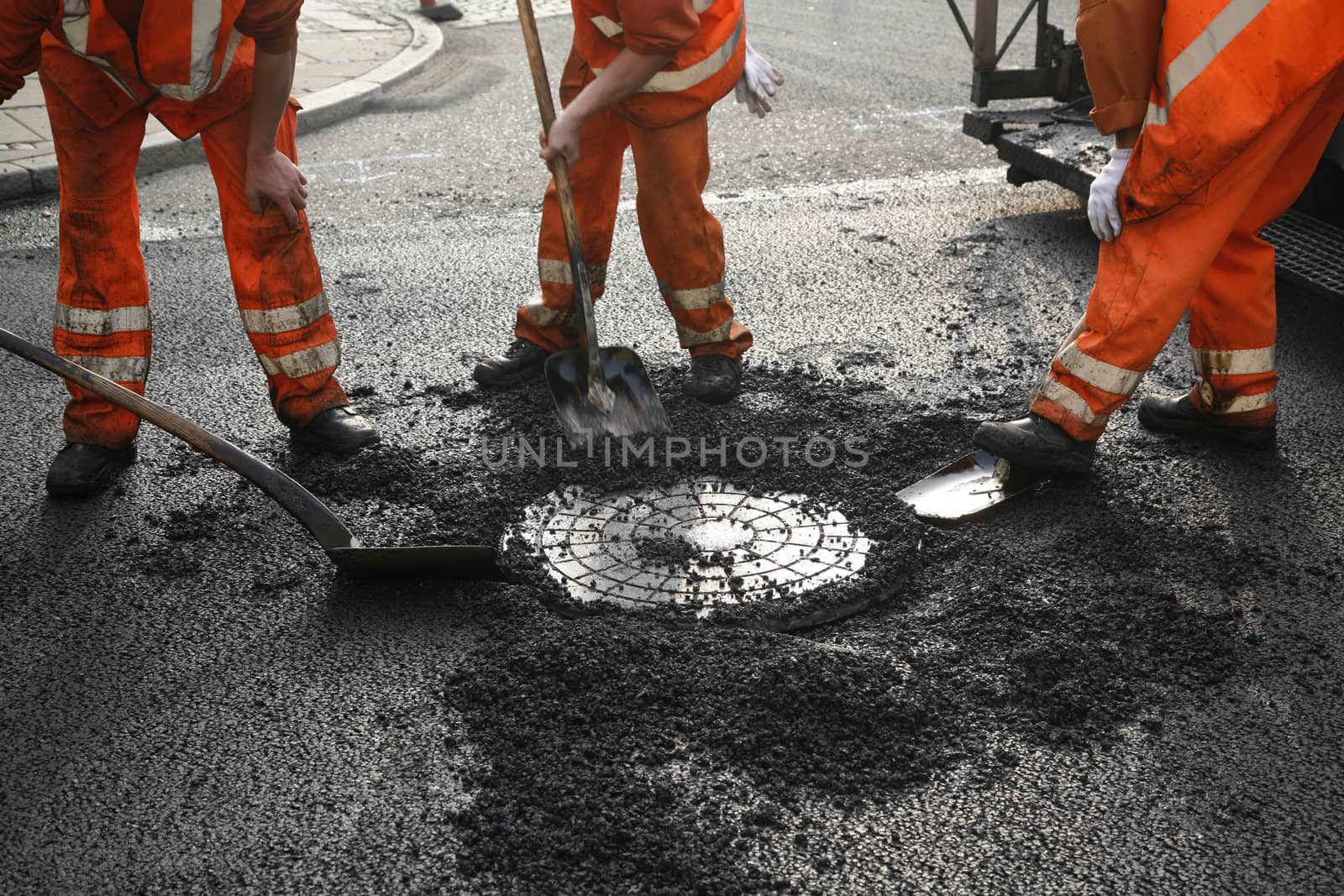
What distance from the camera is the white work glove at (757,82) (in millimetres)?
3709

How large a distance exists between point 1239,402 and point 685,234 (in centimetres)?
159

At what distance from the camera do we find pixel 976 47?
18.2 ft

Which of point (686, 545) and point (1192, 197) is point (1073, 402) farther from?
point (686, 545)

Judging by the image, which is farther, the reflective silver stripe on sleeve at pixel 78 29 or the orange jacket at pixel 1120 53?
the reflective silver stripe on sleeve at pixel 78 29

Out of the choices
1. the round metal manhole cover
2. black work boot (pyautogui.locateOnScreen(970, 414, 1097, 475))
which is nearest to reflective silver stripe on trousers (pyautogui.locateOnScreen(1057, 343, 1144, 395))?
black work boot (pyautogui.locateOnScreen(970, 414, 1097, 475))

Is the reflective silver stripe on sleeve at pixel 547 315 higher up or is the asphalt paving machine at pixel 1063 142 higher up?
the asphalt paving machine at pixel 1063 142

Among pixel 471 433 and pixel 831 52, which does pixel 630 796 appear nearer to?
pixel 471 433

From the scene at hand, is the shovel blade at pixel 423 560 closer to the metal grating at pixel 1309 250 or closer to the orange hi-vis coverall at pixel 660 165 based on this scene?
the orange hi-vis coverall at pixel 660 165

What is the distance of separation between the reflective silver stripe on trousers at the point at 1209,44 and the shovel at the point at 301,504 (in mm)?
1859

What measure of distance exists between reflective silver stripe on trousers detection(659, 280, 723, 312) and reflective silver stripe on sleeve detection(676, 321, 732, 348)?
0.07 metres

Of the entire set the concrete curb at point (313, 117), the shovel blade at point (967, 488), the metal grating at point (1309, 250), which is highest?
the metal grating at point (1309, 250)

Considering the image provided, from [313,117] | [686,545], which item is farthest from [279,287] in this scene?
[313,117]

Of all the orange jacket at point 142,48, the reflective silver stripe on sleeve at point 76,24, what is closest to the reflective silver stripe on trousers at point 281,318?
the orange jacket at point 142,48

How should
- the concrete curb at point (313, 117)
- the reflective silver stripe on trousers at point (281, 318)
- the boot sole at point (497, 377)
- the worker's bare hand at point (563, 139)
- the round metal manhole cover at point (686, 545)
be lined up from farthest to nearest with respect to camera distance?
the concrete curb at point (313, 117) < the boot sole at point (497, 377) < the reflective silver stripe on trousers at point (281, 318) < the worker's bare hand at point (563, 139) < the round metal manhole cover at point (686, 545)
